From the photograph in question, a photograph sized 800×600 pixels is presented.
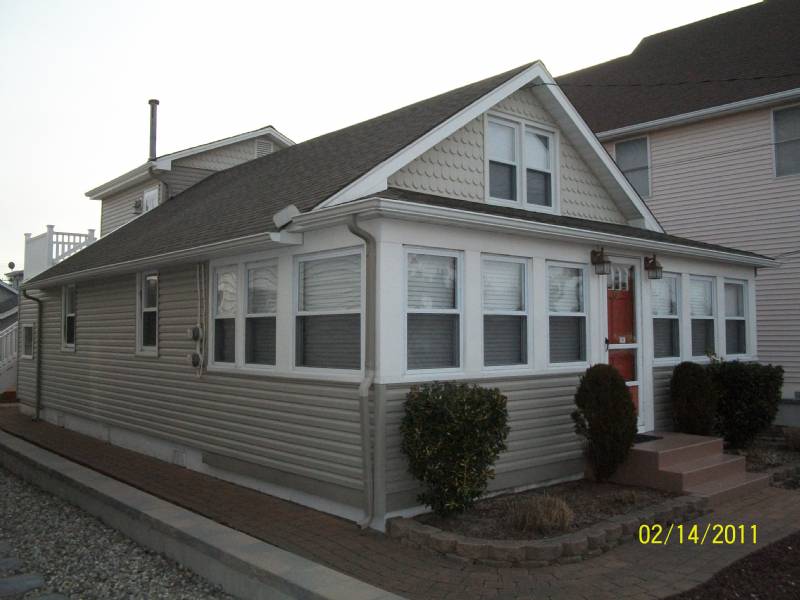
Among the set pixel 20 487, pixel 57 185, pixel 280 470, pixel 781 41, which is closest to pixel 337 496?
pixel 280 470

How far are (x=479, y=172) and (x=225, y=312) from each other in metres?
3.71

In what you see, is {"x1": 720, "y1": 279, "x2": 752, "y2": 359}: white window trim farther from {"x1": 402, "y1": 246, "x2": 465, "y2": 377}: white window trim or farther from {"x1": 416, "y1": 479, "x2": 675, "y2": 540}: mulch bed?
{"x1": 402, "y1": 246, "x2": 465, "y2": 377}: white window trim

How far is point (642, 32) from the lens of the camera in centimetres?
2072

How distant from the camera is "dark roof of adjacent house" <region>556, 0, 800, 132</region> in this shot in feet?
47.8

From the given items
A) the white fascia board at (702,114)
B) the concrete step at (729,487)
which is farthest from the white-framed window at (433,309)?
the white fascia board at (702,114)

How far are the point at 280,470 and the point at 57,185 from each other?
17.8 m

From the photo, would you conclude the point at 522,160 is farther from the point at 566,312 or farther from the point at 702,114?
the point at 702,114

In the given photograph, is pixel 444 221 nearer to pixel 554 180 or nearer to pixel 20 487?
pixel 554 180

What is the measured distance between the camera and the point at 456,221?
664 centimetres

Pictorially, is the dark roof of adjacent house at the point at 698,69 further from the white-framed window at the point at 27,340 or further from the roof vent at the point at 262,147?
the white-framed window at the point at 27,340

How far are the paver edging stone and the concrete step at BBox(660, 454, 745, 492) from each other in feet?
3.38

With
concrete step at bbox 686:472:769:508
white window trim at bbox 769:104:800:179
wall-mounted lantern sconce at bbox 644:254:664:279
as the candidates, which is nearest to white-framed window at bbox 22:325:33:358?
wall-mounted lantern sconce at bbox 644:254:664:279

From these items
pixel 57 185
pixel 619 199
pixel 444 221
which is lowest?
pixel 444 221

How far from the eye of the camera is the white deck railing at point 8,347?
19234 mm
